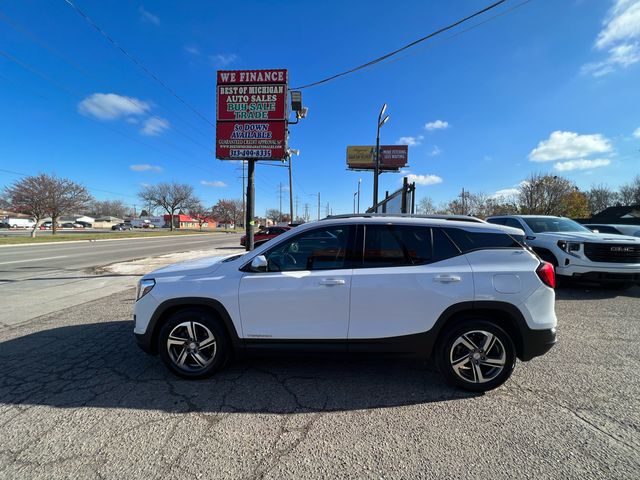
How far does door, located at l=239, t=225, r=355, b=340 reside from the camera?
3035mm

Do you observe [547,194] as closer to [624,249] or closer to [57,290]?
[624,249]

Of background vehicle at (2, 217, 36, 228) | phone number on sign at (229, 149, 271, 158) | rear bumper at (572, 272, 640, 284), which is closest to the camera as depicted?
rear bumper at (572, 272, 640, 284)

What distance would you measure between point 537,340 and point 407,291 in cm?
142

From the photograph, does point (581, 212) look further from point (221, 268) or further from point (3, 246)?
point (3, 246)

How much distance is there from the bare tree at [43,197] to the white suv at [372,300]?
42.3 m

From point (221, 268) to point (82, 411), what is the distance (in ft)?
5.72

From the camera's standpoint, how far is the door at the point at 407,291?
2.97 m

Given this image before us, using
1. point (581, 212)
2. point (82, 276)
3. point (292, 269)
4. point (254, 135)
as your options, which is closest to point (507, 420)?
point (292, 269)

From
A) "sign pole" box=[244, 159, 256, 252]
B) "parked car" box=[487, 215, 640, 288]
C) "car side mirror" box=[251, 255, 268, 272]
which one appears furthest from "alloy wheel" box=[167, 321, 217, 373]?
"parked car" box=[487, 215, 640, 288]

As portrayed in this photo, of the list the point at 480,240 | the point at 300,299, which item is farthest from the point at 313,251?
the point at 480,240

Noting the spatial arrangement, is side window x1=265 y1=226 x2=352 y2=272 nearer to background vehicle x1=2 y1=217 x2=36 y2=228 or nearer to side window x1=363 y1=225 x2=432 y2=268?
side window x1=363 y1=225 x2=432 y2=268

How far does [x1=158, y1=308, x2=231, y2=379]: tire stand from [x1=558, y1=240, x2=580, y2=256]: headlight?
7.69m

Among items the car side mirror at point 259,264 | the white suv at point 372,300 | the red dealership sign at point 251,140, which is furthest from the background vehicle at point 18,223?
the car side mirror at point 259,264

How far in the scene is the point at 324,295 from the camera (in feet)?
9.94
